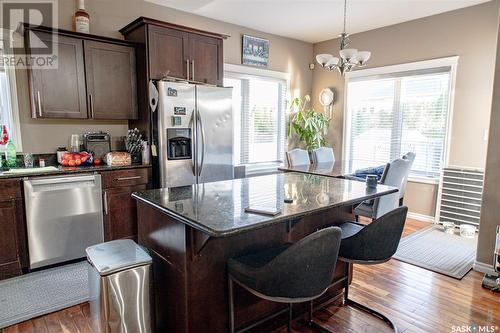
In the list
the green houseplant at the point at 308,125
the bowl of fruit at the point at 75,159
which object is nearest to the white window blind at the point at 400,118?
the green houseplant at the point at 308,125

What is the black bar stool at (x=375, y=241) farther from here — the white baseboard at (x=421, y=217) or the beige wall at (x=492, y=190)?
the white baseboard at (x=421, y=217)

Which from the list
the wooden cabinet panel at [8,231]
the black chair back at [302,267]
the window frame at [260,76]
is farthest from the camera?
the window frame at [260,76]

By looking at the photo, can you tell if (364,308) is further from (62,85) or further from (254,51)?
(254,51)

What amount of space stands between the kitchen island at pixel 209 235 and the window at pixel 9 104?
1977 mm

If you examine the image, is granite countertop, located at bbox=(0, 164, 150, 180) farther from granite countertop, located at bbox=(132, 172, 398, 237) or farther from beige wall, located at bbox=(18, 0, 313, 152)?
granite countertop, located at bbox=(132, 172, 398, 237)

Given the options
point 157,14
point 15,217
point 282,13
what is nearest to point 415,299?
point 15,217

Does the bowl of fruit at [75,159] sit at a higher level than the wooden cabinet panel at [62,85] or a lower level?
lower

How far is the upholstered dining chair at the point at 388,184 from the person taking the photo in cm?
318

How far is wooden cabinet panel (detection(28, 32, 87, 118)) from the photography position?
116 inches

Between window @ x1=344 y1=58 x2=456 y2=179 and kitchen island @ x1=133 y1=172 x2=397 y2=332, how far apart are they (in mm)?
1903

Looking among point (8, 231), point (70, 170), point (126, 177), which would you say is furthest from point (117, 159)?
point (8, 231)

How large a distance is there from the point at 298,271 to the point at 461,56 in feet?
13.1

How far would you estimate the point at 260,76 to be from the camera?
16.4ft

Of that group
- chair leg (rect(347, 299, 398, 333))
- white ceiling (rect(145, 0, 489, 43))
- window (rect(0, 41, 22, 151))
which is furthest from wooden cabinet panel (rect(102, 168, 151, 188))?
chair leg (rect(347, 299, 398, 333))
